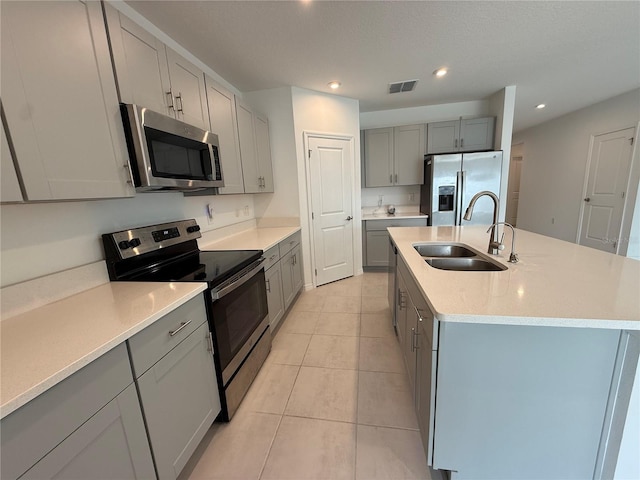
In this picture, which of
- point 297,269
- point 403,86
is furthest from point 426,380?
point 403,86

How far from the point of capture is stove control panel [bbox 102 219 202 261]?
139 centimetres

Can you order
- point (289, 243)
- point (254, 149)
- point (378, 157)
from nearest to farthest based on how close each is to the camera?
1. point (254, 149)
2. point (289, 243)
3. point (378, 157)

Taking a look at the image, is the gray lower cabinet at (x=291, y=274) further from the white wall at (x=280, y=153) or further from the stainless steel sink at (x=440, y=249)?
the stainless steel sink at (x=440, y=249)

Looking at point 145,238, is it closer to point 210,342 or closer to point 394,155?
point 210,342

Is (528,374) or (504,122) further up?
(504,122)

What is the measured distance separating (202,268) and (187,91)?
3.90ft

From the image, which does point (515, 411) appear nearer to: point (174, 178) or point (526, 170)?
point (174, 178)

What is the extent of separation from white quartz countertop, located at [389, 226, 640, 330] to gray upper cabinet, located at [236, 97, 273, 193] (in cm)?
175

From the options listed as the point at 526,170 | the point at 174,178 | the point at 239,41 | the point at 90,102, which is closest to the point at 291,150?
the point at 239,41

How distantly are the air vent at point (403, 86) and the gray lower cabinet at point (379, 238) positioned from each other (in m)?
1.70

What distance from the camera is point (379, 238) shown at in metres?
3.92

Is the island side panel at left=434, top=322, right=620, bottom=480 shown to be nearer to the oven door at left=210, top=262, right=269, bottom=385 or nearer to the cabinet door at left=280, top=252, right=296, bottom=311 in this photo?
the oven door at left=210, top=262, right=269, bottom=385

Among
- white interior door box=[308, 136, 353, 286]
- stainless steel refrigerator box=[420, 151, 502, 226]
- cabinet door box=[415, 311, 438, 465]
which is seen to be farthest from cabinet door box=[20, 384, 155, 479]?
stainless steel refrigerator box=[420, 151, 502, 226]

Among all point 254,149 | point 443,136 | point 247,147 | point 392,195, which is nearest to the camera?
point 247,147
